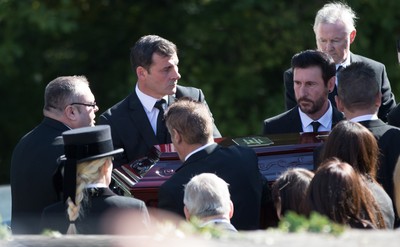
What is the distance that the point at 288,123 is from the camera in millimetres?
6227

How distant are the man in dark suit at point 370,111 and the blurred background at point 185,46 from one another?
614 centimetres

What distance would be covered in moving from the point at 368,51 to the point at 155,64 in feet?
19.0

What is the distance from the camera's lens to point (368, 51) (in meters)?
11.7

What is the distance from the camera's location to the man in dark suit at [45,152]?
531 cm

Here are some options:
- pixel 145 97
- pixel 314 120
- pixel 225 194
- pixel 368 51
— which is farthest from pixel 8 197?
pixel 368 51

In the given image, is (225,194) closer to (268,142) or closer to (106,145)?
(106,145)

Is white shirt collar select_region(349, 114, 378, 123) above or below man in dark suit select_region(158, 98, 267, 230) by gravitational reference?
above

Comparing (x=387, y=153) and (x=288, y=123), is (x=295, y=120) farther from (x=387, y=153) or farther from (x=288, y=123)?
(x=387, y=153)

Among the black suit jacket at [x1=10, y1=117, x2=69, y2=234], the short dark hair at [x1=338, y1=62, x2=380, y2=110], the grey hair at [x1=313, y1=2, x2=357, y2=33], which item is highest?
the grey hair at [x1=313, y1=2, x2=357, y2=33]

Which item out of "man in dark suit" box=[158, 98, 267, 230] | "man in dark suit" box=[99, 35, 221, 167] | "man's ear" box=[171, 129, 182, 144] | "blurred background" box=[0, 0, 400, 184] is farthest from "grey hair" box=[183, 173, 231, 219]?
"blurred background" box=[0, 0, 400, 184]

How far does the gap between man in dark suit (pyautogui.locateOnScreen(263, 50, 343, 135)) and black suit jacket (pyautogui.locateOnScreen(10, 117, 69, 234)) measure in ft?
5.16

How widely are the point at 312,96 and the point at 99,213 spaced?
2.04m

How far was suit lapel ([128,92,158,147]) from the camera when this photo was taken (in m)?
6.17

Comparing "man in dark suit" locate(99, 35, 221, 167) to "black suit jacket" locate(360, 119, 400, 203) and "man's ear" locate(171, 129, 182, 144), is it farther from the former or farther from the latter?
"black suit jacket" locate(360, 119, 400, 203)
